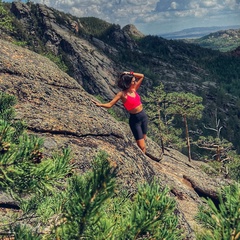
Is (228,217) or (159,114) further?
(159,114)

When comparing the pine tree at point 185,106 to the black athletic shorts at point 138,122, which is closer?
the black athletic shorts at point 138,122

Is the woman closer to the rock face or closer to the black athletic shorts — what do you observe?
the black athletic shorts

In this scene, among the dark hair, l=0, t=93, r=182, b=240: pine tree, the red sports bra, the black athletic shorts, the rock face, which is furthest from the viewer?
the black athletic shorts

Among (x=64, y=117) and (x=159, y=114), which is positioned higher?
(x=64, y=117)

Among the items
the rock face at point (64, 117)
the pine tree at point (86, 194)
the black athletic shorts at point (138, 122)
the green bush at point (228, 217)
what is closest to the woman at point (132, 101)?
the black athletic shorts at point (138, 122)

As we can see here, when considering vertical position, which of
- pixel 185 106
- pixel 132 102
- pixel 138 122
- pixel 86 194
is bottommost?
pixel 185 106

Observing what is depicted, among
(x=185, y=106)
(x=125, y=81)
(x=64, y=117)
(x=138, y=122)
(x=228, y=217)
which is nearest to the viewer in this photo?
(x=228, y=217)

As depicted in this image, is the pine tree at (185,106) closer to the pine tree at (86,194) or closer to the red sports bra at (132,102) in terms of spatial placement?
the red sports bra at (132,102)

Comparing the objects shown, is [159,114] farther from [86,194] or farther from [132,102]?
[86,194]

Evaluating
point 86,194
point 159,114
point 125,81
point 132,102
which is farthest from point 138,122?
point 159,114

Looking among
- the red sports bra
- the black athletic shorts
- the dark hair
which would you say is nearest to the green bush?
the dark hair

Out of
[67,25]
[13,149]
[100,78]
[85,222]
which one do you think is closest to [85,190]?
[85,222]

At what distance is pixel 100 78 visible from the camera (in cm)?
12344

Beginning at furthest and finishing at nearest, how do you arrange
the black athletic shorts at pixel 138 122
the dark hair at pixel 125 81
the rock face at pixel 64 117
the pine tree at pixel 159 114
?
the pine tree at pixel 159 114
the black athletic shorts at pixel 138 122
the dark hair at pixel 125 81
the rock face at pixel 64 117
